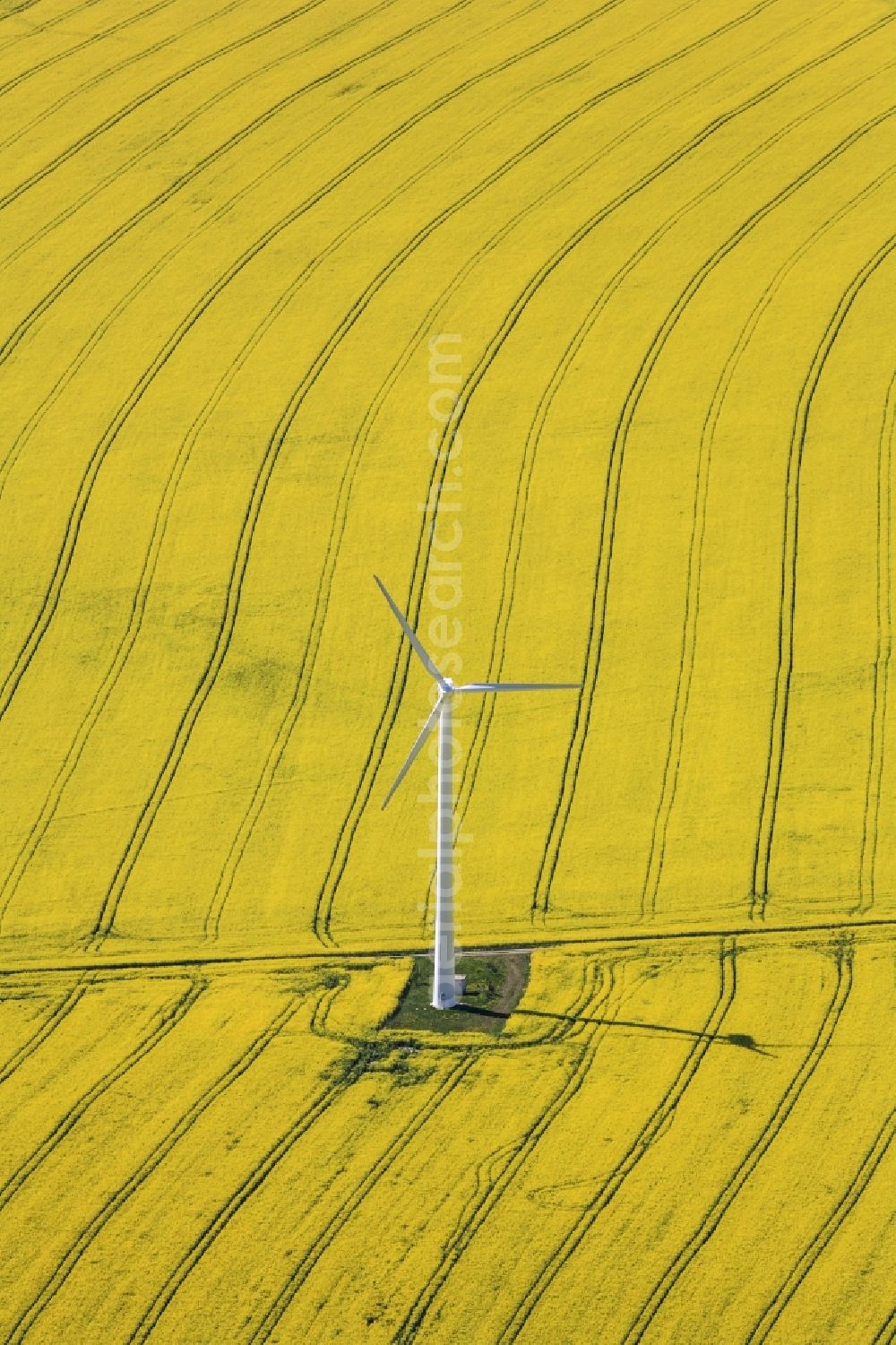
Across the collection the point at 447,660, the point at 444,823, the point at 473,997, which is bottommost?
the point at 473,997

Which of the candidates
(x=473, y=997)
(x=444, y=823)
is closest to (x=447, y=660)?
(x=473, y=997)

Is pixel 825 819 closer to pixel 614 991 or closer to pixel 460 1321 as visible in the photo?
pixel 614 991

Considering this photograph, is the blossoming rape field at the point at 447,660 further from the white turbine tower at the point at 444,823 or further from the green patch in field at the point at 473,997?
the white turbine tower at the point at 444,823

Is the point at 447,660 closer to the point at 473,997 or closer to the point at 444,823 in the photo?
the point at 473,997

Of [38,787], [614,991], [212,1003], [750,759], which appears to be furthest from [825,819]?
[38,787]

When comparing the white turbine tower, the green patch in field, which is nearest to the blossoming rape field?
Answer: the green patch in field

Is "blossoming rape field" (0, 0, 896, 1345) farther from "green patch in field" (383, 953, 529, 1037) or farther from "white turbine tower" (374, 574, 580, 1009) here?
"white turbine tower" (374, 574, 580, 1009)
